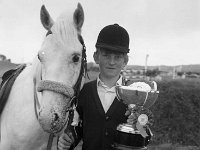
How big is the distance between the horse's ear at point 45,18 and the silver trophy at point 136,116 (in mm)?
691

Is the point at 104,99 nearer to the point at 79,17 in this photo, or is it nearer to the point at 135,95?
the point at 135,95

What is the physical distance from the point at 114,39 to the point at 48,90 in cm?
72

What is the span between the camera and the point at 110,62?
2568mm

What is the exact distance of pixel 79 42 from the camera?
2.41 m

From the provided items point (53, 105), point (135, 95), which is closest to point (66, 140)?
point (53, 105)

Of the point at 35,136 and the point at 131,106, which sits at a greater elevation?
the point at 131,106

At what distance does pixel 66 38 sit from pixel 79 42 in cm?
13

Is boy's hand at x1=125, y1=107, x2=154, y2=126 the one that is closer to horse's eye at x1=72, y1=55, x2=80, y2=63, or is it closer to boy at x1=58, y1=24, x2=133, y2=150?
boy at x1=58, y1=24, x2=133, y2=150

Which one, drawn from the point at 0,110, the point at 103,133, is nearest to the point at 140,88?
the point at 103,133

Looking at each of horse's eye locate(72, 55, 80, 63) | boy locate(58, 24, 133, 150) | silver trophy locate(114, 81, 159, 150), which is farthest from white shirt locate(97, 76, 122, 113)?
horse's eye locate(72, 55, 80, 63)

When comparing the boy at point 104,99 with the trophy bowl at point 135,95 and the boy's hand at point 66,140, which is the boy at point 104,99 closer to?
the boy's hand at point 66,140

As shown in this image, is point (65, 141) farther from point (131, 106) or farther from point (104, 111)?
point (131, 106)

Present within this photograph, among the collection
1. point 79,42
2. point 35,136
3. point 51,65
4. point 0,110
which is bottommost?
point 35,136

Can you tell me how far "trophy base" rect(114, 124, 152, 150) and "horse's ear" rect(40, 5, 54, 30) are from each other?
0.91 meters
